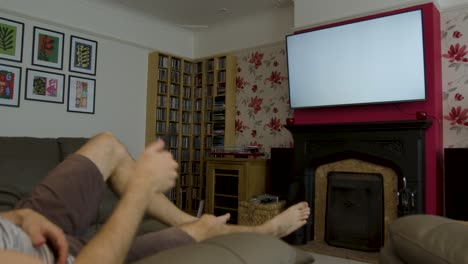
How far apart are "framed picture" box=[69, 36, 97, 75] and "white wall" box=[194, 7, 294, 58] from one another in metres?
1.57

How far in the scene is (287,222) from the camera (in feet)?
5.56

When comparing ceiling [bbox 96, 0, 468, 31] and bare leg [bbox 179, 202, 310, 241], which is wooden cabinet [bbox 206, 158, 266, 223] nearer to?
ceiling [bbox 96, 0, 468, 31]

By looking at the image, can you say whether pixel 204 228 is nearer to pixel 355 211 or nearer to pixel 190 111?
pixel 355 211

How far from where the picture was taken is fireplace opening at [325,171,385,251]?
3.13 m

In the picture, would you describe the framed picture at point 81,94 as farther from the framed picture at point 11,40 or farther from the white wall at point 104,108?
the framed picture at point 11,40

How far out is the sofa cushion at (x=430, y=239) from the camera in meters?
0.77

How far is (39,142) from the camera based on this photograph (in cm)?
290

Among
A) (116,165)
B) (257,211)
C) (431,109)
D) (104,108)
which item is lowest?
(257,211)

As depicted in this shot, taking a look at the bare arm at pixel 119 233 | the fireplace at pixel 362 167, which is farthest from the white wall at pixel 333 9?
the bare arm at pixel 119 233

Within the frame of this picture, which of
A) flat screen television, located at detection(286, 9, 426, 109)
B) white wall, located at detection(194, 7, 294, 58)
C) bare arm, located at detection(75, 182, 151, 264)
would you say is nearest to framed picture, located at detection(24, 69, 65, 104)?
white wall, located at detection(194, 7, 294, 58)

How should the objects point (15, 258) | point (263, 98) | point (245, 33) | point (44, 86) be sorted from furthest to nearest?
point (245, 33) < point (263, 98) < point (44, 86) < point (15, 258)

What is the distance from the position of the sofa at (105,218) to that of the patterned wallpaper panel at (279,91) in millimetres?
2162

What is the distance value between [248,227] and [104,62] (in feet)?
11.5

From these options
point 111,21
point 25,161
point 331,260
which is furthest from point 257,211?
point 111,21
